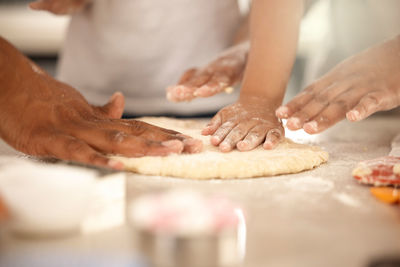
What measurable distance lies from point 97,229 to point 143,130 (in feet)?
1.65

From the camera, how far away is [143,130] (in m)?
1.24

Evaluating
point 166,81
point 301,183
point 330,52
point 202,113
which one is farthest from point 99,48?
point 301,183

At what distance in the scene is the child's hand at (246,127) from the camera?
1.32 meters

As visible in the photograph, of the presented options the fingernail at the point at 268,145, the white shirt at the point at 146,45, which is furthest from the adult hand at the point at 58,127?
the white shirt at the point at 146,45

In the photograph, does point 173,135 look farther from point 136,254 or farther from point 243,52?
point 243,52

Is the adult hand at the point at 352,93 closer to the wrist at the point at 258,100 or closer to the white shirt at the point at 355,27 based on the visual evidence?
the wrist at the point at 258,100

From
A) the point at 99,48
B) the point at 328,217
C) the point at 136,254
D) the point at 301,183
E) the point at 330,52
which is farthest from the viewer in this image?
the point at 330,52

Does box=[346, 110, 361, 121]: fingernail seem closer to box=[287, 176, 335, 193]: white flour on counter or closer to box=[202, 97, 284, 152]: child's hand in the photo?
box=[202, 97, 284, 152]: child's hand

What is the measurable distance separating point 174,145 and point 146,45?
1051mm

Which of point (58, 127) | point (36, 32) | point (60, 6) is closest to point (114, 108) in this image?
point (58, 127)

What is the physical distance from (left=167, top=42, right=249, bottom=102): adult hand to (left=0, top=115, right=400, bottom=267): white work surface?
562 millimetres

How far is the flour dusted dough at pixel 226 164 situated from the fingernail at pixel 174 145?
0.03 metres

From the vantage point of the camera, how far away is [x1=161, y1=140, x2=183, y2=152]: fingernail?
3.86ft

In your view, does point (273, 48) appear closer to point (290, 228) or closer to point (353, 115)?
point (353, 115)
